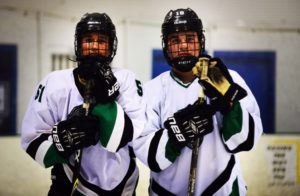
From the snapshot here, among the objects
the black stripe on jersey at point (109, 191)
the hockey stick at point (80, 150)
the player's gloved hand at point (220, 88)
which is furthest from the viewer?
the black stripe on jersey at point (109, 191)

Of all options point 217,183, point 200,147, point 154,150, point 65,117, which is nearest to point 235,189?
point 217,183

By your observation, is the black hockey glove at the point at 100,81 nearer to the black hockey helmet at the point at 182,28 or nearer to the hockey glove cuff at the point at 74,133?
the hockey glove cuff at the point at 74,133

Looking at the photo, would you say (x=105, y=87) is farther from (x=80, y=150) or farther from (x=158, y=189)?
(x=158, y=189)

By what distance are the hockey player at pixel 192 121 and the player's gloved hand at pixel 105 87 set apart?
176 mm

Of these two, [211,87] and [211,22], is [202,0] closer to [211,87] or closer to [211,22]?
[211,22]

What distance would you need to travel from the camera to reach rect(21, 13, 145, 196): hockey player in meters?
1.38

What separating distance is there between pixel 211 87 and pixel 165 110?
241 millimetres

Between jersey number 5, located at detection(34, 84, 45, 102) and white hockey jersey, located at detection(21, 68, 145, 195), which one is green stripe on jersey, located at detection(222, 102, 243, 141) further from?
jersey number 5, located at detection(34, 84, 45, 102)

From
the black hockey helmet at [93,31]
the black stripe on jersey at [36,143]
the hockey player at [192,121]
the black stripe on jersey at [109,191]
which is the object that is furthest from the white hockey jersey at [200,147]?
the black stripe on jersey at [36,143]

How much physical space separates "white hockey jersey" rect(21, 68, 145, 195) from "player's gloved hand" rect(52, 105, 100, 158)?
0.32ft

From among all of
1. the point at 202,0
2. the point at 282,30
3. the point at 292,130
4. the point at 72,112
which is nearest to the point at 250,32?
the point at 282,30

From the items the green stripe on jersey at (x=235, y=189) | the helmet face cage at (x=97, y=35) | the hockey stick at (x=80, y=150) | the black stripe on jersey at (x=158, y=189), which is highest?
the helmet face cage at (x=97, y=35)

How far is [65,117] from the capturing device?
148 cm

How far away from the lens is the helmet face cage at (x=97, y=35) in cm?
146
